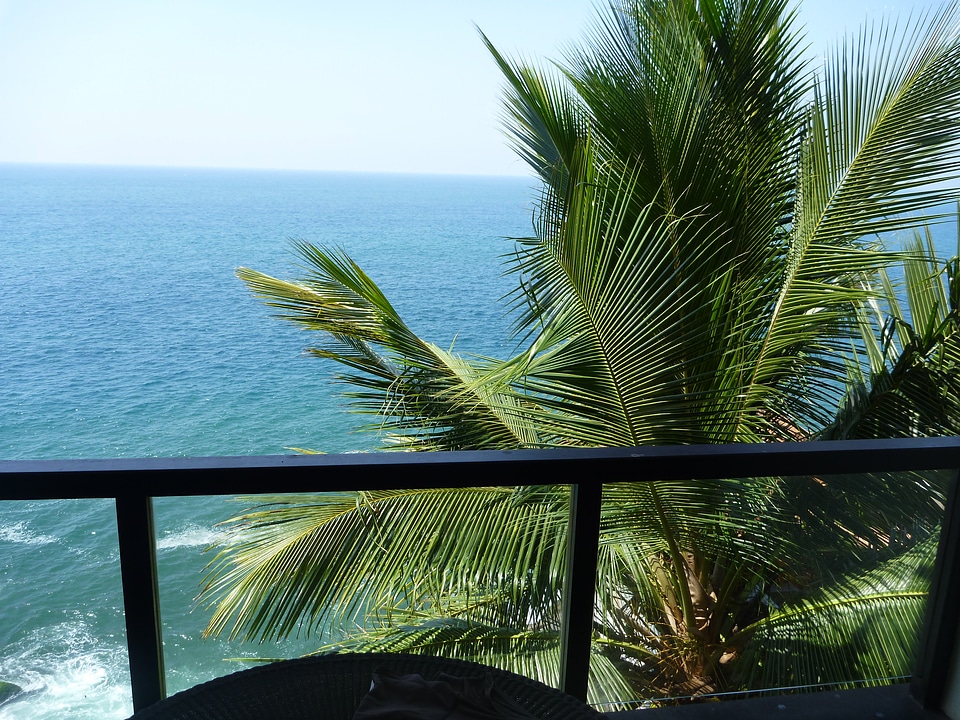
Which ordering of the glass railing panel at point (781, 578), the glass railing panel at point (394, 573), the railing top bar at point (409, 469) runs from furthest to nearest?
the glass railing panel at point (781, 578)
the glass railing panel at point (394, 573)
the railing top bar at point (409, 469)

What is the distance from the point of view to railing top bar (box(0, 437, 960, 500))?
4.00 ft

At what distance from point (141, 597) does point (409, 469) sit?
483 mm

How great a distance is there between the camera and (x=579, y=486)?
1.38 metres

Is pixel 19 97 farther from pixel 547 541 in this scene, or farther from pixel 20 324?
pixel 547 541

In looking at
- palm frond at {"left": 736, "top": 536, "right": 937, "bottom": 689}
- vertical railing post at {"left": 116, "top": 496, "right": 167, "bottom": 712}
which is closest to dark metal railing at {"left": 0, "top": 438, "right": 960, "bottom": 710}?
vertical railing post at {"left": 116, "top": 496, "right": 167, "bottom": 712}

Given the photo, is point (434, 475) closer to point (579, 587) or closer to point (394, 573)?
point (579, 587)

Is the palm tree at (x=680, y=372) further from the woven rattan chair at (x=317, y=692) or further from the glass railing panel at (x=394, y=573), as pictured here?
the woven rattan chair at (x=317, y=692)

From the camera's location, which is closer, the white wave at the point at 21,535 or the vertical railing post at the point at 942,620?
the white wave at the point at 21,535

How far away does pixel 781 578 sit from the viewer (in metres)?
1.63

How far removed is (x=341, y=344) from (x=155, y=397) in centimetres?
1947

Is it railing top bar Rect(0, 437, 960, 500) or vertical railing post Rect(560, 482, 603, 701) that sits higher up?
railing top bar Rect(0, 437, 960, 500)

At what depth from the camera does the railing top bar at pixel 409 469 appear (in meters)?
1.22

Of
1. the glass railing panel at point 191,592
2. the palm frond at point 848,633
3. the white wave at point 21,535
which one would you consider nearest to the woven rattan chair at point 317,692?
the glass railing panel at point 191,592

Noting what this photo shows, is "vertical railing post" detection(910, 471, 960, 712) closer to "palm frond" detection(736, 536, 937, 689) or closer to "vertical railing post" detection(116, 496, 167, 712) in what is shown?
"palm frond" detection(736, 536, 937, 689)
